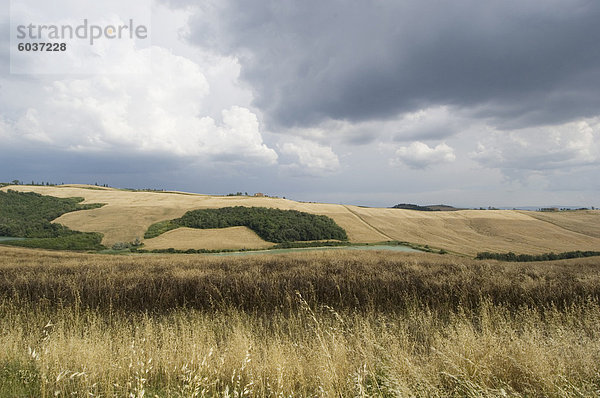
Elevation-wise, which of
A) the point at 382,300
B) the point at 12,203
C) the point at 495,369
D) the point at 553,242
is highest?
the point at 12,203

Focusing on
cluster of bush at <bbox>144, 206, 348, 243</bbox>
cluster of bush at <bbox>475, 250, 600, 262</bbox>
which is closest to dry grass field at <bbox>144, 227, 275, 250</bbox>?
cluster of bush at <bbox>144, 206, 348, 243</bbox>

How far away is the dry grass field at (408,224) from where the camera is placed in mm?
58906

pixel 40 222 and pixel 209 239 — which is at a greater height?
pixel 40 222

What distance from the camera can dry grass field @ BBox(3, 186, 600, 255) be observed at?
5891 cm

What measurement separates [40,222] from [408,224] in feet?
284

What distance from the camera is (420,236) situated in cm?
6619

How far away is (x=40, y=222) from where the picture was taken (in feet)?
205

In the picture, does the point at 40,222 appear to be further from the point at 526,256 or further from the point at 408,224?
the point at 526,256

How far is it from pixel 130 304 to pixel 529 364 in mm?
13728

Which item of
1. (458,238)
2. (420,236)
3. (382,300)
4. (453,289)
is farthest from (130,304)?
(458,238)

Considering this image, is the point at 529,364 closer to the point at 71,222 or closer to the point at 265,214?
the point at 265,214

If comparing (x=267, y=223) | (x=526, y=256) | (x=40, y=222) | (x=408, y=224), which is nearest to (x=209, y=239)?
(x=267, y=223)

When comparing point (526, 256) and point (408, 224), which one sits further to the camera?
point (408, 224)

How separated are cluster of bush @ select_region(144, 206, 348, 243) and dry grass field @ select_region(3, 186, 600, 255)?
324 cm
